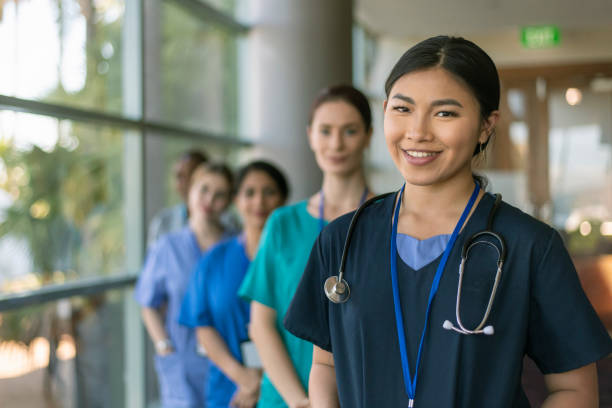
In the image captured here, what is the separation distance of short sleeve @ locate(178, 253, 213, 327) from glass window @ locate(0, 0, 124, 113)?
3.54 feet

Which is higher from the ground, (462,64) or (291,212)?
(462,64)

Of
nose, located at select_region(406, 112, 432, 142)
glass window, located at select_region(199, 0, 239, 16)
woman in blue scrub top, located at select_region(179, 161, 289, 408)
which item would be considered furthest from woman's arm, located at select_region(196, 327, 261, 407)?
glass window, located at select_region(199, 0, 239, 16)

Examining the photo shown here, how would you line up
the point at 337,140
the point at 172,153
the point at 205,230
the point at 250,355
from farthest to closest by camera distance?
1. the point at 172,153
2. the point at 205,230
3. the point at 250,355
4. the point at 337,140

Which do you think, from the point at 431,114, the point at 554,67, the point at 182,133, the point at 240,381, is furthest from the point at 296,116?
the point at 431,114

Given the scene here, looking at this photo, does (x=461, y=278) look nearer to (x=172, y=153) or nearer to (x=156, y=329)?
(x=156, y=329)

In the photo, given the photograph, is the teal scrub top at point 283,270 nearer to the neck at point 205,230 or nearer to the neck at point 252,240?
the neck at point 252,240

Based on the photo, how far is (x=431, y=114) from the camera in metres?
0.99

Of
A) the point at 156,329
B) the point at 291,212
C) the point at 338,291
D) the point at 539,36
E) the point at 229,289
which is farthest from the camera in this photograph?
the point at 539,36

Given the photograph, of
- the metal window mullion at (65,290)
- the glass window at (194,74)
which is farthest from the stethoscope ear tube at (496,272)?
the glass window at (194,74)

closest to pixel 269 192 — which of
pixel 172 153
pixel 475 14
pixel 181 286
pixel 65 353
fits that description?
pixel 181 286

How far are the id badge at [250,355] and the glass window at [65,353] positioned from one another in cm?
117

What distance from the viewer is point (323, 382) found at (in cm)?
112

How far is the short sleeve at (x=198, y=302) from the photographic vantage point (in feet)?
7.38

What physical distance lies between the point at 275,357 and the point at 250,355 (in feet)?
1.54
